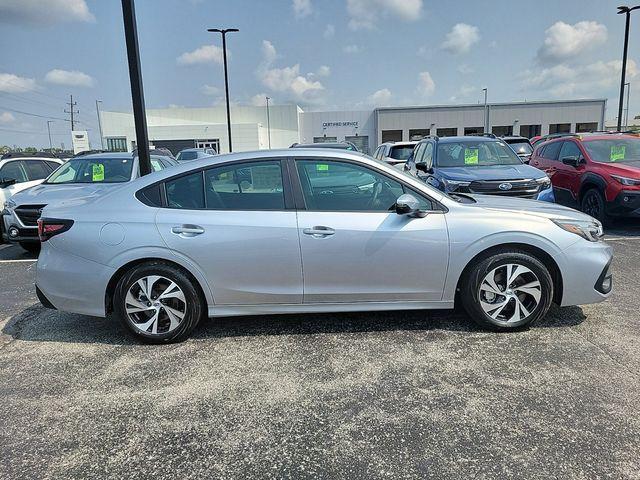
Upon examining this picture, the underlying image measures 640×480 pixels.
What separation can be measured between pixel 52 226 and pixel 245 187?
5.45ft

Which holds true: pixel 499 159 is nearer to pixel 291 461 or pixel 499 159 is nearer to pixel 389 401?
pixel 389 401

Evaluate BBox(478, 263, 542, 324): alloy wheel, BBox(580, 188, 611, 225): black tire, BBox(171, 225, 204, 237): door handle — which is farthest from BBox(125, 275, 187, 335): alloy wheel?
BBox(580, 188, 611, 225): black tire

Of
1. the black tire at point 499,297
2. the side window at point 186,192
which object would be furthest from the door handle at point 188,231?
the black tire at point 499,297

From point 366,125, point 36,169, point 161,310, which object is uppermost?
point 366,125

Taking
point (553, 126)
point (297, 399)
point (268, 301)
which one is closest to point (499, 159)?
point (268, 301)

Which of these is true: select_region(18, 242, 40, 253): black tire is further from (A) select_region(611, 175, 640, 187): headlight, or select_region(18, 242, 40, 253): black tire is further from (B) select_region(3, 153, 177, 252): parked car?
(A) select_region(611, 175, 640, 187): headlight

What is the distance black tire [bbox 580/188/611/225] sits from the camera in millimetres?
8172

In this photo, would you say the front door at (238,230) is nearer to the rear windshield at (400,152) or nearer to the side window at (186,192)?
the side window at (186,192)

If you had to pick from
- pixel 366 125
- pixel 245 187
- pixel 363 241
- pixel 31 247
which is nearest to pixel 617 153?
pixel 363 241

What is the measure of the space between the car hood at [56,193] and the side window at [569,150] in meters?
8.44

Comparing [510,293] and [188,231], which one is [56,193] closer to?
[188,231]

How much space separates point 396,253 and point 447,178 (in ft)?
13.9

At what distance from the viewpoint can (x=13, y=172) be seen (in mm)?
9734

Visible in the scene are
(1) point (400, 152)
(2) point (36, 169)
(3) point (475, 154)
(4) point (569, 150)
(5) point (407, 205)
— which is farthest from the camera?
(1) point (400, 152)
